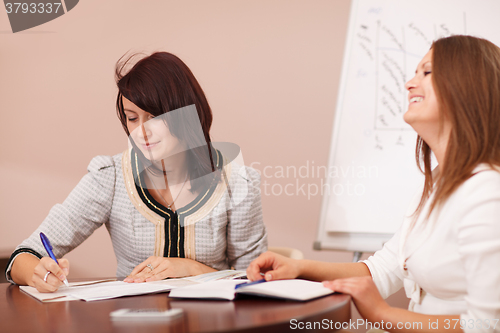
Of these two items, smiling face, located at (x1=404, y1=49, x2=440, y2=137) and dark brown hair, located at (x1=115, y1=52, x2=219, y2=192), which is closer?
smiling face, located at (x1=404, y1=49, x2=440, y2=137)

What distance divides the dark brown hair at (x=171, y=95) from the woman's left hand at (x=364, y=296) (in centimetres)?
70

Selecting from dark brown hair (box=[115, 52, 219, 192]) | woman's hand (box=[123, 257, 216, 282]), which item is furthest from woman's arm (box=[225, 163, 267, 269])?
woman's hand (box=[123, 257, 216, 282])

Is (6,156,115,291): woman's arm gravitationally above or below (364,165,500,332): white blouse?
above

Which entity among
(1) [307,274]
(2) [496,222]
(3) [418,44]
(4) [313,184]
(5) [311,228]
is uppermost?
(3) [418,44]

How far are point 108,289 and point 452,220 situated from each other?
27.3 inches

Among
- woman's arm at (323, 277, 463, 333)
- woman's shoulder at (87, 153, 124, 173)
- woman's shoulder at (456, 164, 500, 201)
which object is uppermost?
woman's shoulder at (87, 153, 124, 173)

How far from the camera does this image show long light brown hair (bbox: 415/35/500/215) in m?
0.77

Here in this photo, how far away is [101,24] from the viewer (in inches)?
83.7

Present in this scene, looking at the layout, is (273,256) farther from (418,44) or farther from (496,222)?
(418,44)

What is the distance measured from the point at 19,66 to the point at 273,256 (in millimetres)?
1815

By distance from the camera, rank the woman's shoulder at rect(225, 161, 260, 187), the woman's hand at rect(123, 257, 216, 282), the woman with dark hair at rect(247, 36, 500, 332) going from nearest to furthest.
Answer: the woman with dark hair at rect(247, 36, 500, 332), the woman's hand at rect(123, 257, 216, 282), the woman's shoulder at rect(225, 161, 260, 187)

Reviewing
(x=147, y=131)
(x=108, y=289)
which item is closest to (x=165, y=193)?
(x=147, y=131)

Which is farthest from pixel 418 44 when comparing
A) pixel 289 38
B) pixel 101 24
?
pixel 101 24

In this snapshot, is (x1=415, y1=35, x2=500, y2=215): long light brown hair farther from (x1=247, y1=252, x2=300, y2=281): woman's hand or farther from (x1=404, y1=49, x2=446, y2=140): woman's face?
(x1=247, y1=252, x2=300, y2=281): woman's hand
